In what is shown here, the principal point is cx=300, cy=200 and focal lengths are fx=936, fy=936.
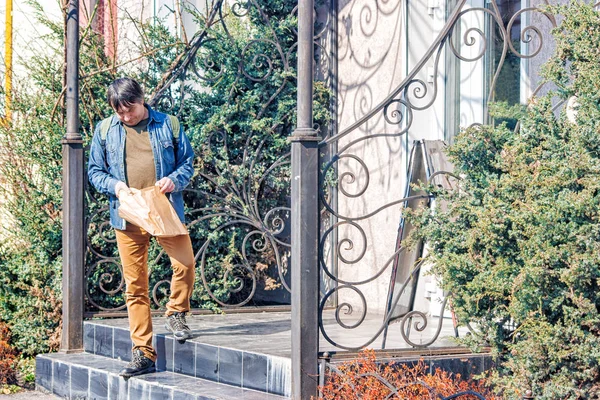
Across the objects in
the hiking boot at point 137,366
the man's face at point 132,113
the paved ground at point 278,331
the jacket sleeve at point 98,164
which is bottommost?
the hiking boot at point 137,366

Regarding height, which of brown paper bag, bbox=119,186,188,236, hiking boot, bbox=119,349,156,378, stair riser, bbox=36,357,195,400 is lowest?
stair riser, bbox=36,357,195,400

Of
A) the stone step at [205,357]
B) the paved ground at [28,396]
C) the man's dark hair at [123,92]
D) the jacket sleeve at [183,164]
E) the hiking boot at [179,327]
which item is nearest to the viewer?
the stone step at [205,357]

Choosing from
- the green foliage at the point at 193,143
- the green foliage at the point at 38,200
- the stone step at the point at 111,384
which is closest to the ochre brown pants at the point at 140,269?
the stone step at the point at 111,384

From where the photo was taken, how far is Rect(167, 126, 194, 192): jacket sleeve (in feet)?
19.4

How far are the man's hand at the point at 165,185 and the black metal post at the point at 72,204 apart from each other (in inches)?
56.0

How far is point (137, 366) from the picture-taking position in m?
6.01

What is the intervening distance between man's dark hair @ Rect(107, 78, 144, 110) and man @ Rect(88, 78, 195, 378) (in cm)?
12

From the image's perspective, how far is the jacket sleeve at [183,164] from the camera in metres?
5.92

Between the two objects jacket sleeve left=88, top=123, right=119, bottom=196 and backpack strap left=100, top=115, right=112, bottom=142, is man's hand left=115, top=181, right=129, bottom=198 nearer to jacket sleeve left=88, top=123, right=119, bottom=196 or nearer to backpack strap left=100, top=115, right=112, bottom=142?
jacket sleeve left=88, top=123, right=119, bottom=196

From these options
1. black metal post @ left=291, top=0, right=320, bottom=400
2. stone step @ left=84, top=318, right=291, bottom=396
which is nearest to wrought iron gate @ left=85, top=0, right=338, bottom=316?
stone step @ left=84, top=318, right=291, bottom=396

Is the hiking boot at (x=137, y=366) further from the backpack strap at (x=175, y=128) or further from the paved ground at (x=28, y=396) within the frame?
the backpack strap at (x=175, y=128)

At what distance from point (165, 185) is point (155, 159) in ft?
0.88

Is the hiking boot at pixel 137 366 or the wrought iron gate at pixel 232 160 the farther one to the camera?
the wrought iron gate at pixel 232 160

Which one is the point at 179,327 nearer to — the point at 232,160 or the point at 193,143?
the point at 193,143
